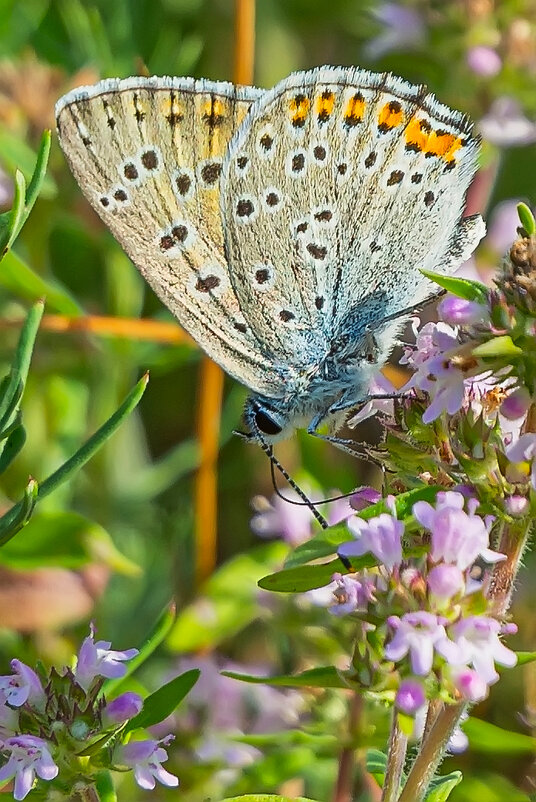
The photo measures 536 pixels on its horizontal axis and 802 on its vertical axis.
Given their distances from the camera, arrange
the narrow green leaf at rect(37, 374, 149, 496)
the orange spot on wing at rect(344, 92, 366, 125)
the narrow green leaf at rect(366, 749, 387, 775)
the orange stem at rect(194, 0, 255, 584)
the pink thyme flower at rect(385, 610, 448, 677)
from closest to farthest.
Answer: the pink thyme flower at rect(385, 610, 448, 677) < the narrow green leaf at rect(37, 374, 149, 496) < the narrow green leaf at rect(366, 749, 387, 775) < the orange spot on wing at rect(344, 92, 366, 125) < the orange stem at rect(194, 0, 255, 584)

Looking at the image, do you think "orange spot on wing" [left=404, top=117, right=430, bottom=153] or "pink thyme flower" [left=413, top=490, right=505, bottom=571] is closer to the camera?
"pink thyme flower" [left=413, top=490, right=505, bottom=571]

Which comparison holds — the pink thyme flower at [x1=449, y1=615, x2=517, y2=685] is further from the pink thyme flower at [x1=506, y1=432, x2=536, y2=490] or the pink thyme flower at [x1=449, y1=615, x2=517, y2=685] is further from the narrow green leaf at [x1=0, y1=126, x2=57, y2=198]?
the narrow green leaf at [x1=0, y1=126, x2=57, y2=198]

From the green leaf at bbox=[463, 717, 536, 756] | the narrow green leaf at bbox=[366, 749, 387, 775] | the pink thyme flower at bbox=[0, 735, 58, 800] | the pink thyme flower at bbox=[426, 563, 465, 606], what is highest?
the pink thyme flower at bbox=[426, 563, 465, 606]

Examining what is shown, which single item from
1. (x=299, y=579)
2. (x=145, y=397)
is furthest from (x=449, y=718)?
(x=145, y=397)

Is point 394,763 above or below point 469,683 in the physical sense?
below

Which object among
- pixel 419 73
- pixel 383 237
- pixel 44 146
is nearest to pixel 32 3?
pixel 419 73

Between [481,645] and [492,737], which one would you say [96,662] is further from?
[492,737]

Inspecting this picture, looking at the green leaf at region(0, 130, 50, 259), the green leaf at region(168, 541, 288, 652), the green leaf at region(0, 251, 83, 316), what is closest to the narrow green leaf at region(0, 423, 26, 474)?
the green leaf at region(0, 130, 50, 259)
